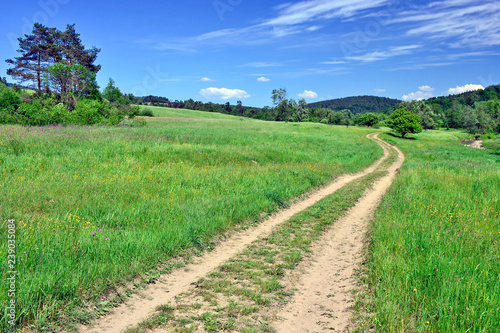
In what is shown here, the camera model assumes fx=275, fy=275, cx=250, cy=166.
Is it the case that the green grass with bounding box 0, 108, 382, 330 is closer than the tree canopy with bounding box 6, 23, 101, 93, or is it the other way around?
the green grass with bounding box 0, 108, 382, 330

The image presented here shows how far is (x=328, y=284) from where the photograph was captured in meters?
5.11

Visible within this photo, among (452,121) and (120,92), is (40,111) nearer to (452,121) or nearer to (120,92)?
(120,92)

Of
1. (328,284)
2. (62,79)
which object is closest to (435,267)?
(328,284)

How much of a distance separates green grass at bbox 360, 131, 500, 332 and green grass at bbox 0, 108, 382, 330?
12.8 ft

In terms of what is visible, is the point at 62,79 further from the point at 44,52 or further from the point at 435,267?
the point at 435,267

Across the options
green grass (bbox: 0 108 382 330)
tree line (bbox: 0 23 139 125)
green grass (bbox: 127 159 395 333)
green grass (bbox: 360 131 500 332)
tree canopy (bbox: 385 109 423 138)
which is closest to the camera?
green grass (bbox: 360 131 500 332)

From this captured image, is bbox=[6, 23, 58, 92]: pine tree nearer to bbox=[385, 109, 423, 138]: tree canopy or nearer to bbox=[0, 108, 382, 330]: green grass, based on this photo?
bbox=[0, 108, 382, 330]: green grass

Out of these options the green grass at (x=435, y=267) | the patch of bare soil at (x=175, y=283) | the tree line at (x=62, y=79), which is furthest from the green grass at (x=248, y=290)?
the tree line at (x=62, y=79)

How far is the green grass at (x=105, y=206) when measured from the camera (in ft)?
14.4

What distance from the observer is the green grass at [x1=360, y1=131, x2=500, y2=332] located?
12.1 feet

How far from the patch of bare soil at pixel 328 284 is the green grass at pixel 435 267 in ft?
1.30

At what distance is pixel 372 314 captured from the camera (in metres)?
3.97

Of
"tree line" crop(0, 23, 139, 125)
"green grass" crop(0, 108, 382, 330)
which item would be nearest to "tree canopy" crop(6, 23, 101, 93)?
"tree line" crop(0, 23, 139, 125)

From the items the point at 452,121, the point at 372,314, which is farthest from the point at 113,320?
the point at 452,121
